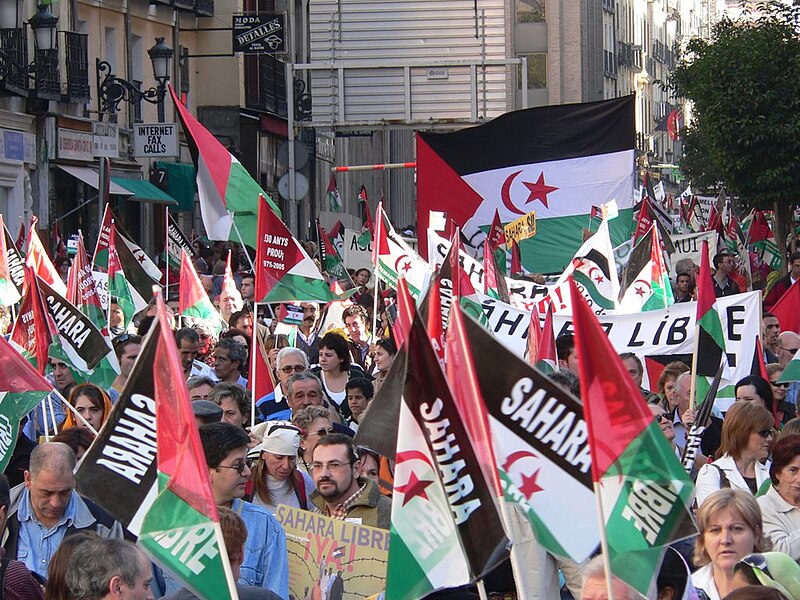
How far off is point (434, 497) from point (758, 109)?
2297 cm

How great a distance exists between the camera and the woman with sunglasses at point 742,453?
7.34 meters

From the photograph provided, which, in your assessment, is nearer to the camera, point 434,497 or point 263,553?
point 434,497

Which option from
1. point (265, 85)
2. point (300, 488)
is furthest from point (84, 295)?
point (265, 85)

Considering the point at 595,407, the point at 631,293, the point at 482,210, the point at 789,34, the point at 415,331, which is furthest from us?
the point at 789,34

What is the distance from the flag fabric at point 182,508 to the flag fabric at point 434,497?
53 cm

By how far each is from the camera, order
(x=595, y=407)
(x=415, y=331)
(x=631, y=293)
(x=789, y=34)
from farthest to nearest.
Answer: (x=789, y=34) < (x=631, y=293) < (x=415, y=331) < (x=595, y=407)

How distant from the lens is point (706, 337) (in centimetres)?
996

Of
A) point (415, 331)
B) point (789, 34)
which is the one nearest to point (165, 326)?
point (415, 331)

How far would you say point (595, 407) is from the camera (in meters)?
4.88

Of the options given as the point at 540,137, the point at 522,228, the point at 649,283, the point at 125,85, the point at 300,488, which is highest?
the point at 125,85

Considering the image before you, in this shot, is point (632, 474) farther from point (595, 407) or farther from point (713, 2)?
point (713, 2)

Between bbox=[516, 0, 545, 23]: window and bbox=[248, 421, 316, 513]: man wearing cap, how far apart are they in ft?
177

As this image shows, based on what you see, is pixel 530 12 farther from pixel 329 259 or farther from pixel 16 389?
pixel 16 389

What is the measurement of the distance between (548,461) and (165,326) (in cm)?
127
